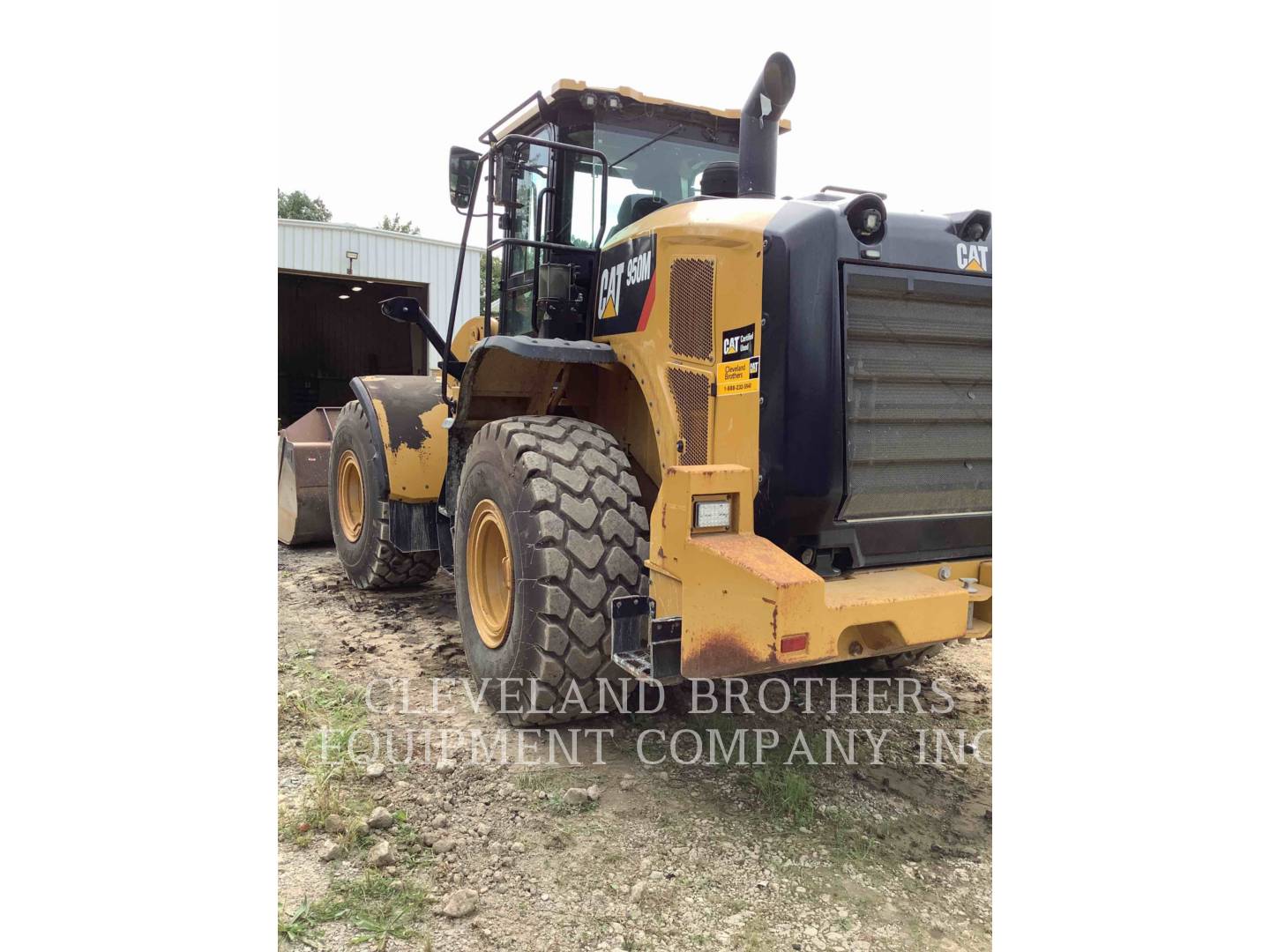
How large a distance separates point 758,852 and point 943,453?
1.63 metres

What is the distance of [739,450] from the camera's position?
10.7 ft

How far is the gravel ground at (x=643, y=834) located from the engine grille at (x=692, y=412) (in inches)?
49.7

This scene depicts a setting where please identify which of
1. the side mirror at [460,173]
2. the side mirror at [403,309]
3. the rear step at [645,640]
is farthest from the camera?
the side mirror at [403,309]

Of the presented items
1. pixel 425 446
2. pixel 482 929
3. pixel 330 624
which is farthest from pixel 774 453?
pixel 330 624

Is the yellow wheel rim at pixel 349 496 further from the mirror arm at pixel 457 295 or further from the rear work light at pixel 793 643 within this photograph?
the rear work light at pixel 793 643

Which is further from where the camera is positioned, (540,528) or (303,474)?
(303,474)

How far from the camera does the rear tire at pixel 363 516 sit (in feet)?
19.1

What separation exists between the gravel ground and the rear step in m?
0.54

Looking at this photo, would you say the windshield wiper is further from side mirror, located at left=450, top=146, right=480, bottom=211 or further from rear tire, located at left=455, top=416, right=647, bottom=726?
rear tire, located at left=455, top=416, right=647, bottom=726

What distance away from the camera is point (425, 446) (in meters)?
5.73

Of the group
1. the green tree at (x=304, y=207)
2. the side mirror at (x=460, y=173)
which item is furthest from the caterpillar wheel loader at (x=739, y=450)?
the green tree at (x=304, y=207)

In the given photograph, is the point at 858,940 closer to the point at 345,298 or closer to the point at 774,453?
the point at 774,453

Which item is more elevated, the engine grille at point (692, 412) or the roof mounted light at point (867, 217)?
the roof mounted light at point (867, 217)

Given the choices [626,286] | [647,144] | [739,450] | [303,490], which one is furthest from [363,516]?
[739,450]
